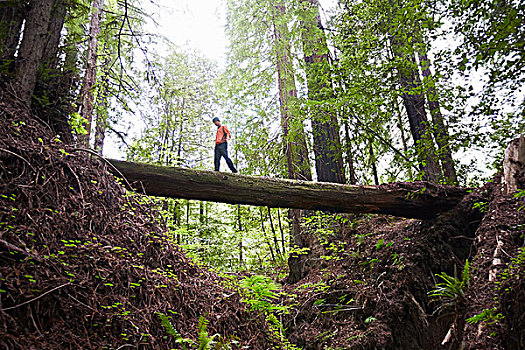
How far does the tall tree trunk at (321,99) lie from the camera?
7.07 metres

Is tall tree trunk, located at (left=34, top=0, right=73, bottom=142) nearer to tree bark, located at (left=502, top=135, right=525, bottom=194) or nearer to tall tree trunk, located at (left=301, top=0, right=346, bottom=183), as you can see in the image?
tall tree trunk, located at (left=301, top=0, right=346, bottom=183)

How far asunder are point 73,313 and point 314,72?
21.2 feet

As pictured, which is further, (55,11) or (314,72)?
(314,72)

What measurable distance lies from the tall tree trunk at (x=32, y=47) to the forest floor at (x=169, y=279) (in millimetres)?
393

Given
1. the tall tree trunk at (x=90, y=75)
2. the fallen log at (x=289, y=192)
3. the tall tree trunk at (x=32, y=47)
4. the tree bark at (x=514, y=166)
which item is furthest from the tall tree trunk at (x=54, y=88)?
the tree bark at (x=514, y=166)

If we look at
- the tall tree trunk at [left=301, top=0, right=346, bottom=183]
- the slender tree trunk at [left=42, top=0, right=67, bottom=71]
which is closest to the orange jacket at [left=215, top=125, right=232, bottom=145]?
the tall tree trunk at [left=301, top=0, right=346, bottom=183]

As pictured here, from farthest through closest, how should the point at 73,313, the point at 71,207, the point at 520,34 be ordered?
the point at 71,207 → the point at 520,34 → the point at 73,313

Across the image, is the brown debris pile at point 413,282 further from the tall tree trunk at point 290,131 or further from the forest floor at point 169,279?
the tall tree trunk at point 290,131

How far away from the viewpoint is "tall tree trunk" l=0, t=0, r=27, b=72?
15.4 feet

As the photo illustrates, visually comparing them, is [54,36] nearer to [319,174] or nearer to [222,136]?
[222,136]

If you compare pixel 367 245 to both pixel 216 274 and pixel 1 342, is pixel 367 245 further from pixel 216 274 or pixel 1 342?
pixel 1 342

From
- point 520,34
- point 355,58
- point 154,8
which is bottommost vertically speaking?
point 520,34

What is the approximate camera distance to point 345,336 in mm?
5547

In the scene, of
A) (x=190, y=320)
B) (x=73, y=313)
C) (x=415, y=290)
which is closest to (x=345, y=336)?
(x=415, y=290)
